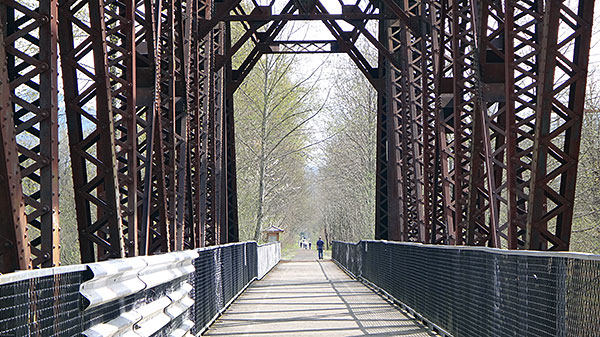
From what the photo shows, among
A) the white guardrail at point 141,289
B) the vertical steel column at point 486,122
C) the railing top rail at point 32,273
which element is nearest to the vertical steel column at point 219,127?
the vertical steel column at point 486,122

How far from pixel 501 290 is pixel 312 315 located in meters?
8.07

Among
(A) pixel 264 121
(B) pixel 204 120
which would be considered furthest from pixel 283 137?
(B) pixel 204 120

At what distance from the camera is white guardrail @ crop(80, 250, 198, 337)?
6.59 m

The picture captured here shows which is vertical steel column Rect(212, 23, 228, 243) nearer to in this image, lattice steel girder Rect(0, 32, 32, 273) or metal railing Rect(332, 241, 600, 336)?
metal railing Rect(332, 241, 600, 336)

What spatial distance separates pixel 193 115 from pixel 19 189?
40.6 ft

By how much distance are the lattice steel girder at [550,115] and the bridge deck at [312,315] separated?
3587 mm

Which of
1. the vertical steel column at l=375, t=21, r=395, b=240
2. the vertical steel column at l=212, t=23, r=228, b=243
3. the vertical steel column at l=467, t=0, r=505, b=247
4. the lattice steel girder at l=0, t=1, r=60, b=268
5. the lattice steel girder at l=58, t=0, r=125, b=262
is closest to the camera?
the lattice steel girder at l=0, t=1, r=60, b=268

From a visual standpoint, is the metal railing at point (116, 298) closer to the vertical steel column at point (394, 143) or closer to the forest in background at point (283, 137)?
the vertical steel column at point (394, 143)

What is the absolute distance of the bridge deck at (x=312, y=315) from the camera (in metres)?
14.4

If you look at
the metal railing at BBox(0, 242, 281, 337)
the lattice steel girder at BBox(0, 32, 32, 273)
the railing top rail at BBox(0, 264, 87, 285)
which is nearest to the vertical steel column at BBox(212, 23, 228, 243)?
the metal railing at BBox(0, 242, 281, 337)

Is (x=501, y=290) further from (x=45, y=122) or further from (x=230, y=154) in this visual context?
(x=230, y=154)

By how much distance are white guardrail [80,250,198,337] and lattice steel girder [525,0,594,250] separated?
13.2 feet

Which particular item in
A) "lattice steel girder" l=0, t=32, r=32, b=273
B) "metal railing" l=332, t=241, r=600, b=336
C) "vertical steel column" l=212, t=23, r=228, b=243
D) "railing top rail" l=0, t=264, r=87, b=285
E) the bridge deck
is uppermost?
"vertical steel column" l=212, t=23, r=228, b=243

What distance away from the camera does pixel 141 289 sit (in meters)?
8.33
